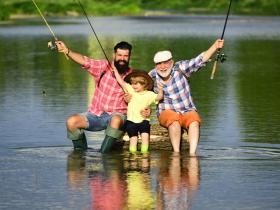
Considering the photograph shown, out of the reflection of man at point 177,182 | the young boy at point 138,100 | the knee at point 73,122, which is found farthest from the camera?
the knee at point 73,122

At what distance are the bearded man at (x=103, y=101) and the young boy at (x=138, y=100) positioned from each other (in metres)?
0.12

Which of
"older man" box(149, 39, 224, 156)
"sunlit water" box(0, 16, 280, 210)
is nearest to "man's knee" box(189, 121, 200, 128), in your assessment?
"older man" box(149, 39, 224, 156)

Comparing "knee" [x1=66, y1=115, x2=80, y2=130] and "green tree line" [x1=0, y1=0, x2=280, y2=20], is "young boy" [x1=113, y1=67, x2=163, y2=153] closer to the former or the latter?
"knee" [x1=66, y1=115, x2=80, y2=130]

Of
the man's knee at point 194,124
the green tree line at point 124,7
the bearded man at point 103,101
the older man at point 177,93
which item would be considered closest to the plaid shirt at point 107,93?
the bearded man at point 103,101

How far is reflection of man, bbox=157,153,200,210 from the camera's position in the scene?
29.7ft

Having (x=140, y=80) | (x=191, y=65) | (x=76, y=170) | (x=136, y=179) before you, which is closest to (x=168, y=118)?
(x=140, y=80)

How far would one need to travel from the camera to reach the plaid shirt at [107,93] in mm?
12078

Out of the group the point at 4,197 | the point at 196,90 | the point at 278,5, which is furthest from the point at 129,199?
the point at 278,5

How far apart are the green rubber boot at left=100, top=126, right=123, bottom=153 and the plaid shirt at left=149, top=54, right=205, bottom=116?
0.59m

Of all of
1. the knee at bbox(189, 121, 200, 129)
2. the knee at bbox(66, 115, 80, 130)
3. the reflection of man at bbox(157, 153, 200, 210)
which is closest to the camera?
the reflection of man at bbox(157, 153, 200, 210)

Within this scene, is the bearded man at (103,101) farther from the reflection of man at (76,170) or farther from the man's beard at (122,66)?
the reflection of man at (76,170)

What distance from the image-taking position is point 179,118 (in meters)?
11.9

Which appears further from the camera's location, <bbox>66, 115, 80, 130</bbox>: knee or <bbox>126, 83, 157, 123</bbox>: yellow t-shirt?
<bbox>66, 115, 80, 130</bbox>: knee

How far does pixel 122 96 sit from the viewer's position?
12078 millimetres
